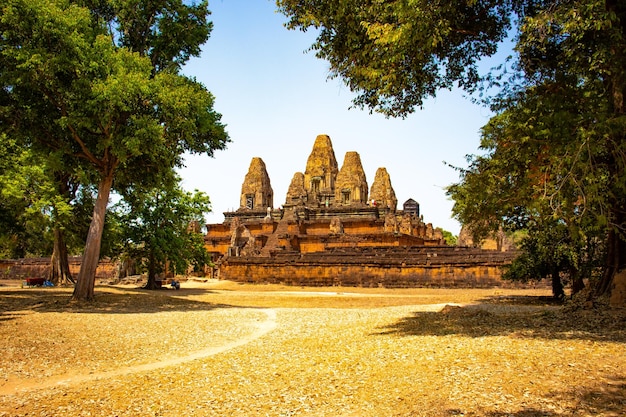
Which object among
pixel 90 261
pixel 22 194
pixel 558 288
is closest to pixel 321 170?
pixel 22 194

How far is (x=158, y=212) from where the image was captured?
26.3 metres

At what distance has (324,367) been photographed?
266 inches

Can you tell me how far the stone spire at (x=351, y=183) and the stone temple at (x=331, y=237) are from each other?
0.12m

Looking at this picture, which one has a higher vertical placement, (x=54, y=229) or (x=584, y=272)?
(x=54, y=229)

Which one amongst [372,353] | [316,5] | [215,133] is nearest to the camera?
[372,353]

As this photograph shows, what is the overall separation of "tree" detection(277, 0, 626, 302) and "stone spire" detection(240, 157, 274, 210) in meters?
54.6

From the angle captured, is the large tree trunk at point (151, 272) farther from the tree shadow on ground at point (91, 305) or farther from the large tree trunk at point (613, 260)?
the large tree trunk at point (613, 260)

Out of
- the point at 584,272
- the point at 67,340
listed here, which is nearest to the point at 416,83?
the point at 67,340

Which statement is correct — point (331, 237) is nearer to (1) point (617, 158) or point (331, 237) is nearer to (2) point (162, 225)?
(2) point (162, 225)

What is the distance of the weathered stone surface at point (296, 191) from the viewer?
58844 mm

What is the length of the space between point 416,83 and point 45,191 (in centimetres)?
1916

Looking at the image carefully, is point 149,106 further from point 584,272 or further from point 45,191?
point 584,272

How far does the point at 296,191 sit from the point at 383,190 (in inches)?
490

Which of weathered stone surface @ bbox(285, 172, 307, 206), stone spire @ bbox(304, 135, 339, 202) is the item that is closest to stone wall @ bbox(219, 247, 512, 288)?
weathered stone surface @ bbox(285, 172, 307, 206)
